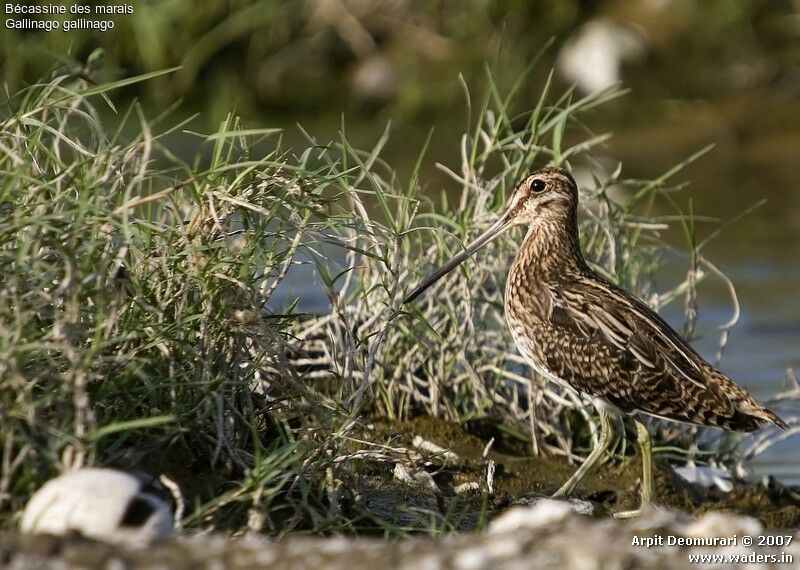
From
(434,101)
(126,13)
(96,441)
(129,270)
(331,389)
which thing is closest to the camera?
(96,441)

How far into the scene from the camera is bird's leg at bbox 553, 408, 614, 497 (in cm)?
488

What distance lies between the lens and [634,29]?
440 inches

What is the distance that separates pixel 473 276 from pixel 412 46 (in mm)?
5590

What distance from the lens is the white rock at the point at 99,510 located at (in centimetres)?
323

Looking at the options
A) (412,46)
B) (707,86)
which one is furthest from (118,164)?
(707,86)

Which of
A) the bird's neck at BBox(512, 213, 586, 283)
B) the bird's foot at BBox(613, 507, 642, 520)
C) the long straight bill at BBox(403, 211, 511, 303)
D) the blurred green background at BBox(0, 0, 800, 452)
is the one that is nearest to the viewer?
the bird's foot at BBox(613, 507, 642, 520)

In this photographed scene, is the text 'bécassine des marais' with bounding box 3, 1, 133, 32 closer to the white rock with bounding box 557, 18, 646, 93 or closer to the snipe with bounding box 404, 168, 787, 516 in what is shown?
the white rock with bounding box 557, 18, 646, 93

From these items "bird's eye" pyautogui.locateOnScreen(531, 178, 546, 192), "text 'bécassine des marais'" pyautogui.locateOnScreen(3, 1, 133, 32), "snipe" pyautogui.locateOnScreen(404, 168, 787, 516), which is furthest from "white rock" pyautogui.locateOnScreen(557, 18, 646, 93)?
"snipe" pyautogui.locateOnScreen(404, 168, 787, 516)

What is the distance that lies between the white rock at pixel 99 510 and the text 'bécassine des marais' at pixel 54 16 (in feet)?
21.6

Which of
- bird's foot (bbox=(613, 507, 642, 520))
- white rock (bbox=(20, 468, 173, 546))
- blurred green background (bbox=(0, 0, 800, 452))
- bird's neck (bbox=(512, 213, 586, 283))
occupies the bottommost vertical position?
bird's foot (bbox=(613, 507, 642, 520))

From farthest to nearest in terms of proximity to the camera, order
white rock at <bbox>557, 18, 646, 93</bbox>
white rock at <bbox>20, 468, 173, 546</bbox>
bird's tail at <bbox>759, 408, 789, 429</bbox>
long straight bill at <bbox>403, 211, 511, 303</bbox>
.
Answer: white rock at <bbox>557, 18, 646, 93</bbox> < long straight bill at <bbox>403, 211, 511, 303</bbox> < bird's tail at <bbox>759, 408, 789, 429</bbox> < white rock at <bbox>20, 468, 173, 546</bbox>

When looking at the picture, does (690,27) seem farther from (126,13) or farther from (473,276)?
(473,276)

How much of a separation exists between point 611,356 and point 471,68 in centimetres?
598

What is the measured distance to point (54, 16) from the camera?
9.67m
